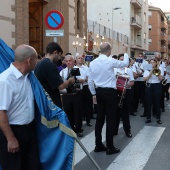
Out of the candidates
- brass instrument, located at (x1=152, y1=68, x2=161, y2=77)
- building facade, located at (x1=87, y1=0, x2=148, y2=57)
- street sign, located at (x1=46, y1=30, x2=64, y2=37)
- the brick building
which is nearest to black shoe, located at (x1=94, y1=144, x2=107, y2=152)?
brass instrument, located at (x1=152, y1=68, x2=161, y2=77)

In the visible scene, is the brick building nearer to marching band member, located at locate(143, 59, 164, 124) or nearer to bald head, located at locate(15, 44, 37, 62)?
marching band member, located at locate(143, 59, 164, 124)

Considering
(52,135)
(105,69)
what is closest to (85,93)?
(105,69)

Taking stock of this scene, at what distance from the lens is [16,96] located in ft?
10.8

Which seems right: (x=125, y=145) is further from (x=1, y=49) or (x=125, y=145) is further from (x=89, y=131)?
(x=1, y=49)

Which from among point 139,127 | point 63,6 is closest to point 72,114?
point 139,127

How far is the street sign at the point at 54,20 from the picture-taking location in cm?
928

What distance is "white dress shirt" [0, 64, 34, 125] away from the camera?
320 cm

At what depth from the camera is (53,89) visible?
5.21 metres

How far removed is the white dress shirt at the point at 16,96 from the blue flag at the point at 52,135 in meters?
0.16

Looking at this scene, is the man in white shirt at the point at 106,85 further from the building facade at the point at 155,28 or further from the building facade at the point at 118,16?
the building facade at the point at 155,28

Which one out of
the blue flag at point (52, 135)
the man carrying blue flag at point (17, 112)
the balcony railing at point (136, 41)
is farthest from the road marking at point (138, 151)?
the balcony railing at point (136, 41)

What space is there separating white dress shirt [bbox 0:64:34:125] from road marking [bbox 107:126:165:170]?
2.45m

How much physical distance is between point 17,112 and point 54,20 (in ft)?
20.9

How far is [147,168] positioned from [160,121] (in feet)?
13.3
